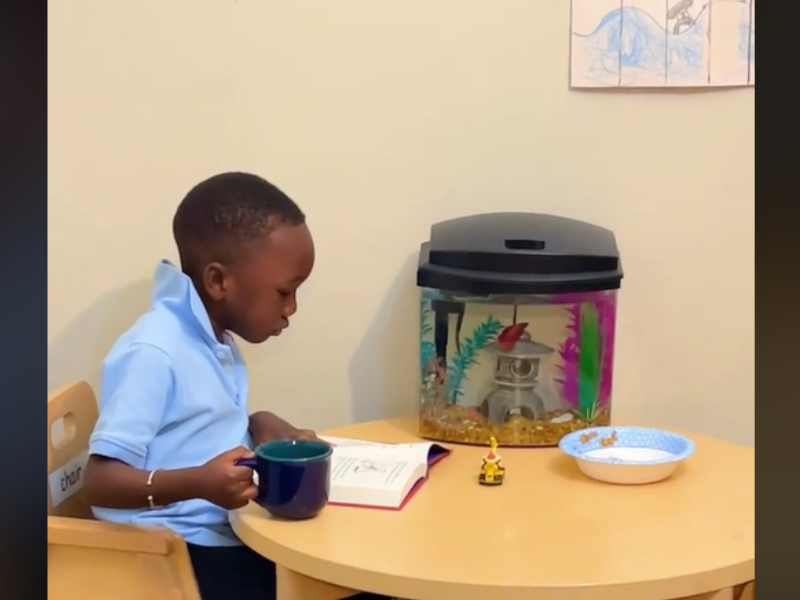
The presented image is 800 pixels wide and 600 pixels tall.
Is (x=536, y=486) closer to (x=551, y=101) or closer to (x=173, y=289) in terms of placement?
(x=173, y=289)

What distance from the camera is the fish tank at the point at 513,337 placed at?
1288 millimetres

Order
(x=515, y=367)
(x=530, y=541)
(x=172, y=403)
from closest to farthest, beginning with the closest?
(x=530, y=541) → (x=172, y=403) → (x=515, y=367)

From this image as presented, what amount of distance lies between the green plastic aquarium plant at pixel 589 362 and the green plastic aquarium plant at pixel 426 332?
0.76ft

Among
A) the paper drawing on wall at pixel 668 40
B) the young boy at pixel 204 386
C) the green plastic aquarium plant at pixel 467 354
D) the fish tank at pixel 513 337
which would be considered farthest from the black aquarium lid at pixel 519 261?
the paper drawing on wall at pixel 668 40

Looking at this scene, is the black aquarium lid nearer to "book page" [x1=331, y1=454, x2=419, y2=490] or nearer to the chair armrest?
"book page" [x1=331, y1=454, x2=419, y2=490]

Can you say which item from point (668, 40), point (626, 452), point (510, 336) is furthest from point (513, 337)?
point (668, 40)

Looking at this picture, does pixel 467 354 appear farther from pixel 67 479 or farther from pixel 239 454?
pixel 67 479

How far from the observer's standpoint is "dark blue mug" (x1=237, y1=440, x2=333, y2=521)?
0.97 meters

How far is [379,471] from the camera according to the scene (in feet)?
3.72

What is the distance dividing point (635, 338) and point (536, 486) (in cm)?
49

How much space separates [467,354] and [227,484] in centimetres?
49

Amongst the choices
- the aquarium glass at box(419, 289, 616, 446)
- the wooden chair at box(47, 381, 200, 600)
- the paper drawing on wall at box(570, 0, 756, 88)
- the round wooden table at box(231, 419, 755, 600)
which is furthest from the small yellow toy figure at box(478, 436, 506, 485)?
the paper drawing on wall at box(570, 0, 756, 88)

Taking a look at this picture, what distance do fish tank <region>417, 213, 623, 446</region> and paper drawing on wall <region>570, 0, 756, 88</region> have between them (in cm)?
28

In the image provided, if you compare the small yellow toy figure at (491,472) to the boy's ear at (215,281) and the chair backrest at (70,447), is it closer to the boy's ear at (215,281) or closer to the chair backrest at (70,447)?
the boy's ear at (215,281)
